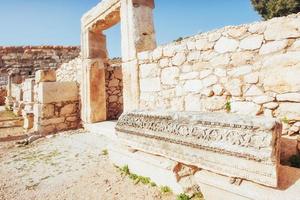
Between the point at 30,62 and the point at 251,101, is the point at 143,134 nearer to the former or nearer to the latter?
A: the point at 251,101

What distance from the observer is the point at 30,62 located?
13.4 meters

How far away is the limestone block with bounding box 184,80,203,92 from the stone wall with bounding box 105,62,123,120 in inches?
142

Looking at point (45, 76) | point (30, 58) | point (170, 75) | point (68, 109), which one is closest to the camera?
point (170, 75)

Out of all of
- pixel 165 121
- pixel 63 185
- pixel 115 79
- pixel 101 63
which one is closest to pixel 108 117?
pixel 115 79

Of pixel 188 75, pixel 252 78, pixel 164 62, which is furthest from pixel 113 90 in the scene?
pixel 252 78

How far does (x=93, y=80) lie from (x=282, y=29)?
465 centimetres

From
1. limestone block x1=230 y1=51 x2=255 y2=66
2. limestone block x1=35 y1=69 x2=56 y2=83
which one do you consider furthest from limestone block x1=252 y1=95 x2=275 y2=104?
limestone block x1=35 y1=69 x2=56 y2=83

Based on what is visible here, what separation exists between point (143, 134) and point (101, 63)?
410 centimetres

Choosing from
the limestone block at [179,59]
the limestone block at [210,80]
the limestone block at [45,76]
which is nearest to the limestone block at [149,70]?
the limestone block at [179,59]

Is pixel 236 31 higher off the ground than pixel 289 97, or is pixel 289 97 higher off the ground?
pixel 236 31

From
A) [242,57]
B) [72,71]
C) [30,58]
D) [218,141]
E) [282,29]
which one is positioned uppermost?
[30,58]

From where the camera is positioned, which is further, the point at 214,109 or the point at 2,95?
the point at 2,95

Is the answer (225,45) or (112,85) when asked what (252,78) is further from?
(112,85)

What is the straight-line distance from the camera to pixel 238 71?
2836 millimetres
